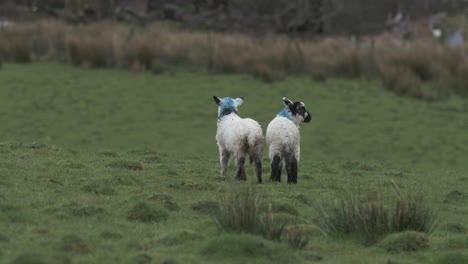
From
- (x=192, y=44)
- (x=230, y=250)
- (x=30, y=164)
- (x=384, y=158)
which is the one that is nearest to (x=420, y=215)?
(x=230, y=250)

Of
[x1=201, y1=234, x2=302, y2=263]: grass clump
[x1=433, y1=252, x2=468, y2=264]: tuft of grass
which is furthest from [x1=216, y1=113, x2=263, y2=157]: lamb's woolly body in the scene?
[x1=433, y1=252, x2=468, y2=264]: tuft of grass

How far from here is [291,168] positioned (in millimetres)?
15922

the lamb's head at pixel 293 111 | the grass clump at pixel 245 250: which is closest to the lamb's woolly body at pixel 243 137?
the lamb's head at pixel 293 111

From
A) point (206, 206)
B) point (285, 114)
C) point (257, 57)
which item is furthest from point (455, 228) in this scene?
point (257, 57)

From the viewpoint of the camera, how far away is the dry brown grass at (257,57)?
34844 mm

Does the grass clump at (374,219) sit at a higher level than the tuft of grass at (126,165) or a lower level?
higher

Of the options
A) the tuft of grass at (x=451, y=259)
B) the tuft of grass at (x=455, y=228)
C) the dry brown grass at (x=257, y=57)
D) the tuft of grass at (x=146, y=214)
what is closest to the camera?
the tuft of grass at (x=451, y=259)

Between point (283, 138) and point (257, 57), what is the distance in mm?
20749

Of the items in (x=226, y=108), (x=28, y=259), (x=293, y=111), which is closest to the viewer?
(x=28, y=259)

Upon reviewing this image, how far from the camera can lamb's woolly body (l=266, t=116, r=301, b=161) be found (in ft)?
50.8

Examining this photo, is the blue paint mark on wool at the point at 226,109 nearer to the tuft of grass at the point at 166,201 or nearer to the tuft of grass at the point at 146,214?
the tuft of grass at the point at 166,201

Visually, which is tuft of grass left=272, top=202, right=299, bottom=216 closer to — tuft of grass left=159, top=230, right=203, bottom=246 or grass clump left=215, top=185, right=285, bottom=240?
grass clump left=215, top=185, right=285, bottom=240

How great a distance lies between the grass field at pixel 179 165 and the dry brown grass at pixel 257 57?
840 millimetres

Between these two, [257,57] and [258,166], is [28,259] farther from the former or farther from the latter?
[257,57]
